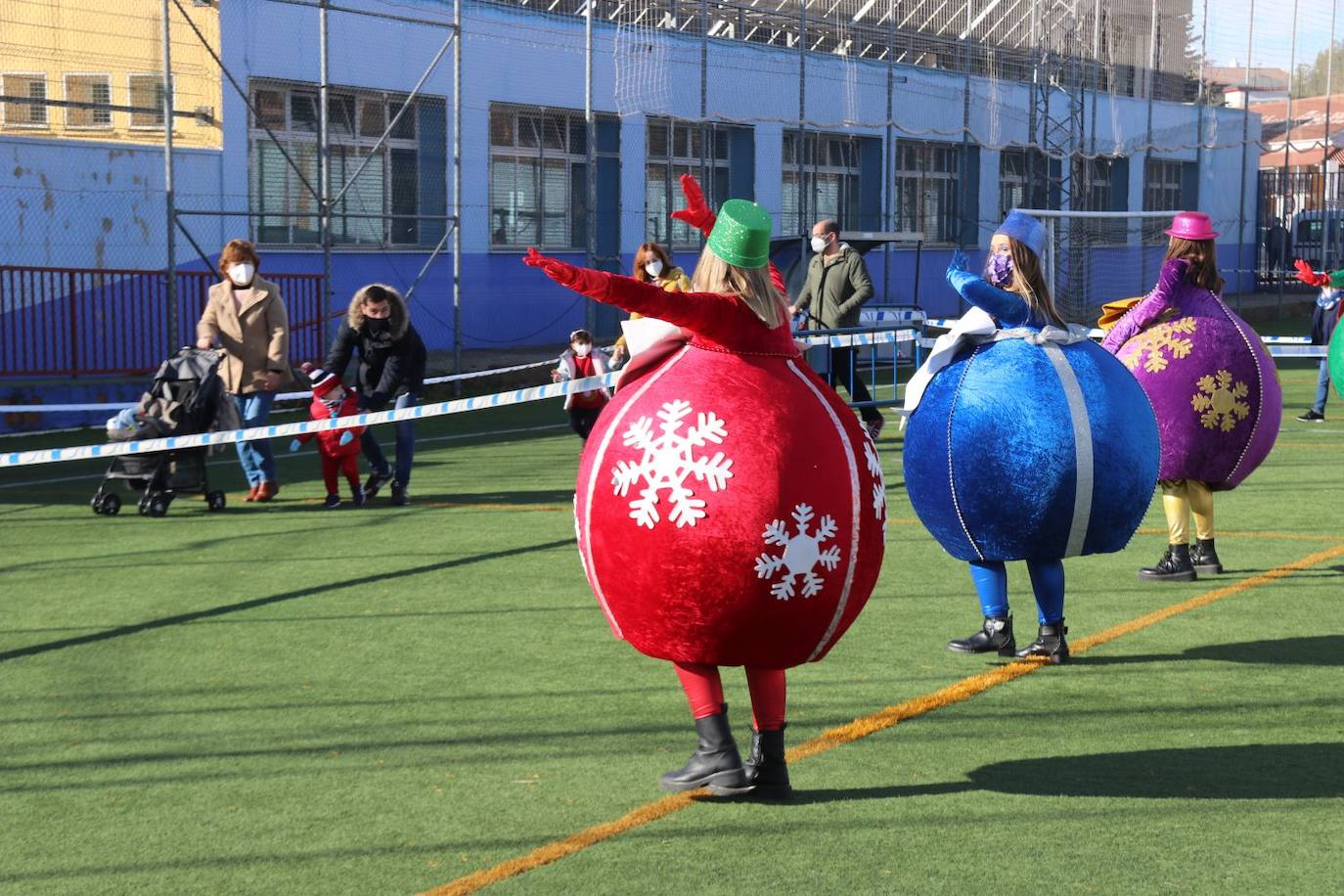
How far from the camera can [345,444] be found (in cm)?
1215

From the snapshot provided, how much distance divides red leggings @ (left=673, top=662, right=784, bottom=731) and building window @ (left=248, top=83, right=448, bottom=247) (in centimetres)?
1643

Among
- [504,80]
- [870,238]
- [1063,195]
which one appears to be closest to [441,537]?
[870,238]

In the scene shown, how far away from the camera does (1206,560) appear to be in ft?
30.8

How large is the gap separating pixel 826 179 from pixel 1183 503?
72.4 feet

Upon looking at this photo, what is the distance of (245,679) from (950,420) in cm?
296

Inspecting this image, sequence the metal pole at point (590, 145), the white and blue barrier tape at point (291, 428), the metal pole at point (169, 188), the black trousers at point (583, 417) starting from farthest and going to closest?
the metal pole at point (590, 145) < the metal pole at point (169, 188) < the black trousers at point (583, 417) < the white and blue barrier tape at point (291, 428)

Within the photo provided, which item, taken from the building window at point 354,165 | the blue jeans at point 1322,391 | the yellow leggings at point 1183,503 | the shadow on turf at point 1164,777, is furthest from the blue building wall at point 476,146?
the shadow on turf at point 1164,777

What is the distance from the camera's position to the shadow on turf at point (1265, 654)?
292 inches

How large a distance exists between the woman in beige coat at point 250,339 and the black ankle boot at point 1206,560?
6.32 meters

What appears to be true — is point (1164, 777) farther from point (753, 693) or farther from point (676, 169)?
point (676, 169)

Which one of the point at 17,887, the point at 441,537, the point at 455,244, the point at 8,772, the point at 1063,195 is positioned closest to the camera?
the point at 17,887

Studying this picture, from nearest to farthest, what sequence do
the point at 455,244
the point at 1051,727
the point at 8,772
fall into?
the point at 8,772, the point at 1051,727, the point at 455,244

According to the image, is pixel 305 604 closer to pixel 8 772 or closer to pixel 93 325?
pixel 8 772

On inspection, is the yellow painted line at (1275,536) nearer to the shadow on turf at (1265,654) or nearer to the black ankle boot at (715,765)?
the shadow on turf at (1265,654)
